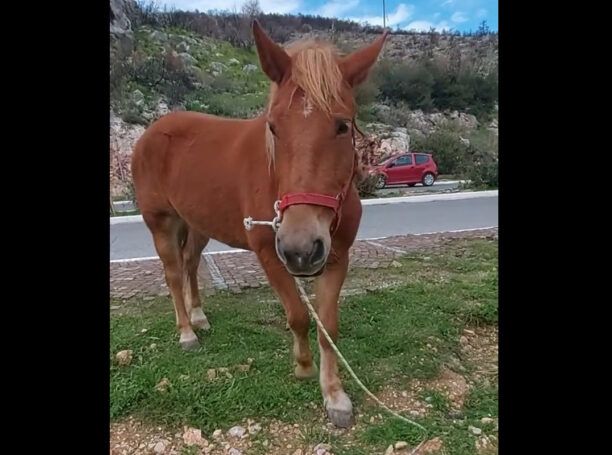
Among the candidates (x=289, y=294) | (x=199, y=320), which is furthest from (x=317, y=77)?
(x=199, y=320)

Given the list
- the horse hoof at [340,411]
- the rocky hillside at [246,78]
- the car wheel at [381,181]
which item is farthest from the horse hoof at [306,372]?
the car wheel at [381,181]

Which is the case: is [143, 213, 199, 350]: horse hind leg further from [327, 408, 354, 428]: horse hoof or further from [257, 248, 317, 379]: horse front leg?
[327, 408, 354, 428]: horse hoof

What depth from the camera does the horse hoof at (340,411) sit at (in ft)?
8.14

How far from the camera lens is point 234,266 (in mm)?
6000

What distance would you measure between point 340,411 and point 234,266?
3.70 m

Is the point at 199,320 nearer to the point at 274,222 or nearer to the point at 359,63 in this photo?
the point at 274,222

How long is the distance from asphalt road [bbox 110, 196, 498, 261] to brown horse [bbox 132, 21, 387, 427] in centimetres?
357

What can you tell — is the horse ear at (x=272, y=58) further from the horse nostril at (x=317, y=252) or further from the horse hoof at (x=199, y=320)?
the horse hoof at (x=199, y=320)

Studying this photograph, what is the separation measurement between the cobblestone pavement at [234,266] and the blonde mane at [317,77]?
2.63 metres

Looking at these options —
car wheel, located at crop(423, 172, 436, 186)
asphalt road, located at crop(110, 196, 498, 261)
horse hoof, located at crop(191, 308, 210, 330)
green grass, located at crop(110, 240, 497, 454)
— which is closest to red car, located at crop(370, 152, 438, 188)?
car wheel, located at crop(423, 172, 436, 186)
